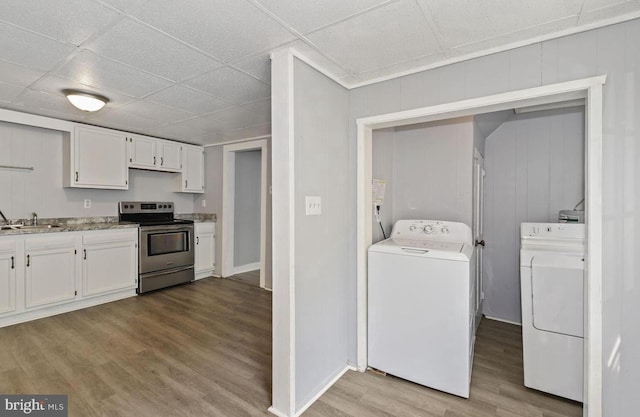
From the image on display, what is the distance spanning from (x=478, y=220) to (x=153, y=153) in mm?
4496

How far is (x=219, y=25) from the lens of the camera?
1623 millimetres

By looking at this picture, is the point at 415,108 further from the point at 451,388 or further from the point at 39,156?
the point at 39,156

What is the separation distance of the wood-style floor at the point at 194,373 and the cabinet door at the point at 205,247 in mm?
1492

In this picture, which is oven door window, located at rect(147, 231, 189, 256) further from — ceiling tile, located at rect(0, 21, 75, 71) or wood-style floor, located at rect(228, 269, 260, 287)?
ceiling tile, located at rect(0, 21, 75, 71)

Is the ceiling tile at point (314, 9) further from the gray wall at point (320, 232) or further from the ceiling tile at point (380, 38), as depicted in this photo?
the gray wall at point (320, 232)

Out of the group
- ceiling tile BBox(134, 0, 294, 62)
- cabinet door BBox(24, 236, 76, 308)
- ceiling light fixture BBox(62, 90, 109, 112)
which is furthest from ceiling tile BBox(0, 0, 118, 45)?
cabinet door BBox(24, 236, 76, 308)

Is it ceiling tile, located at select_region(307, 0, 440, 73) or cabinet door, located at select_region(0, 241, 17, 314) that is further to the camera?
cabinet door, located at select_region(0, 241, 17, 314)

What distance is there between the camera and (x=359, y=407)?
75.8 inches

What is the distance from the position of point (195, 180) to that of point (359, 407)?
4419 mm

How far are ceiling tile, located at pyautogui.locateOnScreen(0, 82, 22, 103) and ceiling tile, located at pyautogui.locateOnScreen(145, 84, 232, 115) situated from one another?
1.04 metres

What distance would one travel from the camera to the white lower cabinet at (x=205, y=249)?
4.90 m

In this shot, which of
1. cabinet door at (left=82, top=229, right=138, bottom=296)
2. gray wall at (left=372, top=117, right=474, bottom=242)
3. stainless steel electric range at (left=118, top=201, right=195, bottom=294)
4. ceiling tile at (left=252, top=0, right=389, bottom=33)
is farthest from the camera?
stainless steel electric range at (left=118, top=201, right=195, bottom=294)

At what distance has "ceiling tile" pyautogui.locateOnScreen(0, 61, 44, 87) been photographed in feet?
7.18

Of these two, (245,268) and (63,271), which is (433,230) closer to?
(245,268)
